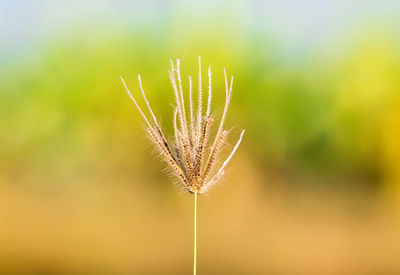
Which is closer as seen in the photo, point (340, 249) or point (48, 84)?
point (340, 249)

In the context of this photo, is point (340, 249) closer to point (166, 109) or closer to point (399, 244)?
point (399, 244)

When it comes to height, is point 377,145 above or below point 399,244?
above

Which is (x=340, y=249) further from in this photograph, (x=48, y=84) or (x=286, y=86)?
(x=48, y=84)

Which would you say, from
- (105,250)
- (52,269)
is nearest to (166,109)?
(105,250)

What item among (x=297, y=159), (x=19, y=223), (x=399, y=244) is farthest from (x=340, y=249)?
(x=19, y=223)

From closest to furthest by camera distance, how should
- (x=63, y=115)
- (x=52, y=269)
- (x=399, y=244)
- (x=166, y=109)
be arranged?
(x=52, y=269) → (x=399, y=244) → (x=166, y=109) → (x=63, y=115)

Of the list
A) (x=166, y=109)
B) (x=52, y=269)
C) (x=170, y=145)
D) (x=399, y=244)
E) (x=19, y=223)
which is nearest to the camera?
(x=170, y=145)

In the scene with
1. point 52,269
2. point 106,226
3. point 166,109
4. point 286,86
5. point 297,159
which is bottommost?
point 52,269
